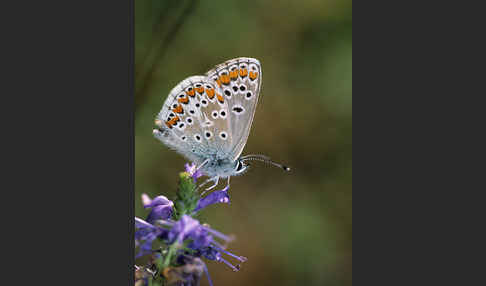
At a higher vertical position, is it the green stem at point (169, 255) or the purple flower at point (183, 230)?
the purple flower at point (183, 230)

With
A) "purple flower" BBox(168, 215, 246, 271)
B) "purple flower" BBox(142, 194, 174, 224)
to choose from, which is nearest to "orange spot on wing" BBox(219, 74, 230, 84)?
"purple flower" BBox(142, 194, 174, 224)

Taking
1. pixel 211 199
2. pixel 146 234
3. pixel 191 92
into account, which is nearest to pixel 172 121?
pixel 191 92

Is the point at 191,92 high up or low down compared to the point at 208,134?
up

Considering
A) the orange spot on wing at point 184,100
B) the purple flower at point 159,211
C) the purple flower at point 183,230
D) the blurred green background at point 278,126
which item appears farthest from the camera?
the blurred green background at point 278,126

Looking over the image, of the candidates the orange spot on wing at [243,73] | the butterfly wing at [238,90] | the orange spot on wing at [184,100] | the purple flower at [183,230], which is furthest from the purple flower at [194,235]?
the orange spot on wing at [243,73]

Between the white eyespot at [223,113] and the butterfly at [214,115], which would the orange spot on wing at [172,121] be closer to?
the butterfly at [214,115]

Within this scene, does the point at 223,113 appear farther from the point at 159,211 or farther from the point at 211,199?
the point at 159,211

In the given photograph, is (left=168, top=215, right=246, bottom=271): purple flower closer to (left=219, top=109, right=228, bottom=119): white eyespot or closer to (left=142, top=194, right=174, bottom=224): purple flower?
(left=142, top=194, right=174, bottom=224): purple flower

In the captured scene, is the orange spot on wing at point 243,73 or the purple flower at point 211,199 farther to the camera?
the orange spot on wing at point 243,73
